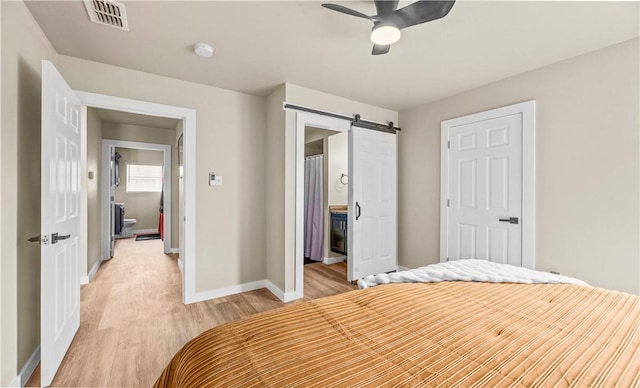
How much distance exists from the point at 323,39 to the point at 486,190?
2.37m

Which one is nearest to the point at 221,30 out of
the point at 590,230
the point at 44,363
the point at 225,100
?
the point at 225,100

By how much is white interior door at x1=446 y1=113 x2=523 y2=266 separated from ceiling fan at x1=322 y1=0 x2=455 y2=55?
187 centimetres

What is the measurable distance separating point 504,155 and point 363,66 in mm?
1766

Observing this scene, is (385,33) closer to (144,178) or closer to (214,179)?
(214,179)

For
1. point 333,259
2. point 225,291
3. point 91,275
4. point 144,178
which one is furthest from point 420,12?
point 144,178

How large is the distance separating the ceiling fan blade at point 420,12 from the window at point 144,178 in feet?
25.3

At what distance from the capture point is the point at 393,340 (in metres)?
1.03

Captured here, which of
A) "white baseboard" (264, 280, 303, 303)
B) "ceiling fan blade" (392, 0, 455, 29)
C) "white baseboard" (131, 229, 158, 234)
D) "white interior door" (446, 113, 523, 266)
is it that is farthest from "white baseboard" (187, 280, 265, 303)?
"white baseboard" (131, 229, 158, 234)

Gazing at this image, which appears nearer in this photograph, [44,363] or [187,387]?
[187,387]

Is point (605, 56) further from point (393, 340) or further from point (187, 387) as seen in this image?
point (187, 387)

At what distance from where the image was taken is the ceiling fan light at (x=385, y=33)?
5.55 feet

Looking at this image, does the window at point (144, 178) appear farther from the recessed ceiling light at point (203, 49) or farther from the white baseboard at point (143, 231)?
the recessed ceiling light at point (203, 49)

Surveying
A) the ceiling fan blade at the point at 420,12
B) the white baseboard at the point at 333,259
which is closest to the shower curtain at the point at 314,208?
the white baseboard at the point at 333,259

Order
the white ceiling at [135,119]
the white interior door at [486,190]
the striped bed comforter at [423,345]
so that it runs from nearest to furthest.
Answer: the striped bed comforter at [423,345] < the white interior door at [486,190] < the white ceiling at [135,119]
